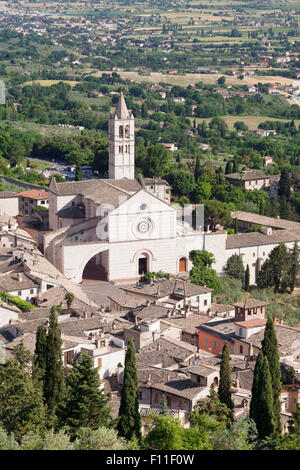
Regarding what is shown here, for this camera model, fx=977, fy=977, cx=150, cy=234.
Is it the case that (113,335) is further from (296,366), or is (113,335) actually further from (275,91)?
(275,91)

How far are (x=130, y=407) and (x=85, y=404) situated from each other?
911 millimetres

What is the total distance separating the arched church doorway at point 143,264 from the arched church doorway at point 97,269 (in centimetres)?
140

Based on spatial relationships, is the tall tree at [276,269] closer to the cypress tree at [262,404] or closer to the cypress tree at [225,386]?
the cypress tree at [225,386]

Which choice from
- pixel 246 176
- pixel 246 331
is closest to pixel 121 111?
pixel 246 176

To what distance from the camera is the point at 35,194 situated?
149ft

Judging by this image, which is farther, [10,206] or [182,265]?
[10,206]

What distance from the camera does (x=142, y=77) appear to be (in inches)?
5094

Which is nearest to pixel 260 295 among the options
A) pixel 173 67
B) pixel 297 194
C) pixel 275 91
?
pixel 297 194

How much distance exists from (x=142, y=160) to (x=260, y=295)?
1606cm

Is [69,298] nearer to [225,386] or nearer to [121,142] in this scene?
[225,386]

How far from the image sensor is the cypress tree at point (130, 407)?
62.8 ft

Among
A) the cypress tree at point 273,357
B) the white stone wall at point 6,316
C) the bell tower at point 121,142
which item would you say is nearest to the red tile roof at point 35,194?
the bell tower at point 121,142

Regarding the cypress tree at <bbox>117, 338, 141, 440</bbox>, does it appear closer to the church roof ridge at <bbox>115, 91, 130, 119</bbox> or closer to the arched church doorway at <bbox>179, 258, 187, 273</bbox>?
the arched church doorway at <bbox>179, 258, 187, 273</bbox>

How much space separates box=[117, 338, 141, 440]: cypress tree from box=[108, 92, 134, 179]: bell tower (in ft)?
81.4
